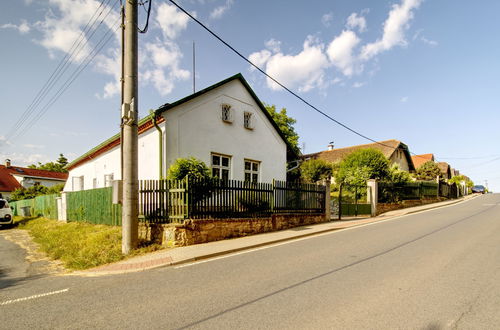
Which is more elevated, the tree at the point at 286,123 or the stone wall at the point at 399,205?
the tree at the point at 286,123

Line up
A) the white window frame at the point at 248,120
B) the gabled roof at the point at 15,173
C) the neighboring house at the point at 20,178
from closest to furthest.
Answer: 1. the white window frame at the point at 248,120
2. the neighboring house at the point at 20,178
3. the gabled roof at the point at 15,173

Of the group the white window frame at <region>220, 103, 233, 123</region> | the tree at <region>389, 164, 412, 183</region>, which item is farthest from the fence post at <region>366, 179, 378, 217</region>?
the white window frame at <region>220, 103, 233, 123</region>

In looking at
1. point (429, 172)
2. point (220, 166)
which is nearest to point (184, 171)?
point (220, 166)

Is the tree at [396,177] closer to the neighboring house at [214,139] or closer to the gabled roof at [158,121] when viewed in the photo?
the gabled roof at [158,121]

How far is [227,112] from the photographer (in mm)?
14773

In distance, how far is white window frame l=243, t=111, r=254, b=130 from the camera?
51.5 feet

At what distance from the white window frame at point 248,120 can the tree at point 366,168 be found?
10.8 metres

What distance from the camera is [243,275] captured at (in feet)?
17.6

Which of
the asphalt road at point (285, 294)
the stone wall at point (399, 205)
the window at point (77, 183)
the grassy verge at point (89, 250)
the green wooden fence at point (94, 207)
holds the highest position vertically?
the window at point (77, 183)

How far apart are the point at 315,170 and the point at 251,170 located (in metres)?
16.8

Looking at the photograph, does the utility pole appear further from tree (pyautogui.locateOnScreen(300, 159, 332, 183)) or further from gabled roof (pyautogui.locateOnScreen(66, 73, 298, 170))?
tree (pyautogui.locateOnScreen(300, 159, 332, 183))

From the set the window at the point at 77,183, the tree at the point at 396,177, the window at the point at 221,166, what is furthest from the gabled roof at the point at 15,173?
the tree at the point at 396,177

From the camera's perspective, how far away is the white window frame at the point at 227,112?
14.5 meters

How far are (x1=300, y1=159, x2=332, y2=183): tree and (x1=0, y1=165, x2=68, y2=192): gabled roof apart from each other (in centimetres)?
4391
